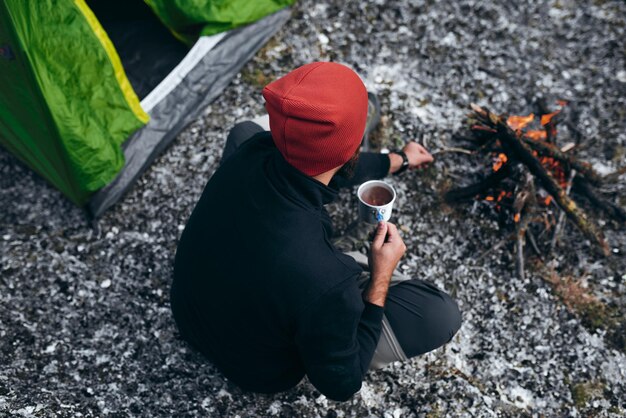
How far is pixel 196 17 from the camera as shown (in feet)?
12.9

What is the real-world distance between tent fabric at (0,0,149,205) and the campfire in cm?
222

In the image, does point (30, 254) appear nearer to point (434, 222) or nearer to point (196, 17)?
point (196, 17)

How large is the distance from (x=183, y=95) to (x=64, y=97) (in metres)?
0.92

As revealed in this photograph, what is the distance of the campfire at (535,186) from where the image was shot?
3484 millimetres

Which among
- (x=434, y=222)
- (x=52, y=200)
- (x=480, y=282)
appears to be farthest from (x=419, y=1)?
(x=52, y=200)

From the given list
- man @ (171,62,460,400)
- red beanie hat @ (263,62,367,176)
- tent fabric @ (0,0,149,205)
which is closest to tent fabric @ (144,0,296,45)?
tent fabric @ (0,0,149,205)

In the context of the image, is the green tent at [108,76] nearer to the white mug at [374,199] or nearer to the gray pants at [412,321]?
the white mug at [374,199]

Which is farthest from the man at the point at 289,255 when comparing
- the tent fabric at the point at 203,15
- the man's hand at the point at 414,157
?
the tent fabric at the point at 203,15

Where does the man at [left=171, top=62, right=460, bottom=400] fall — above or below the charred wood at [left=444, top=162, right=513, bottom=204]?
above

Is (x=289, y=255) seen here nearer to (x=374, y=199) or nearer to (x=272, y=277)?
(x=272, y=277)

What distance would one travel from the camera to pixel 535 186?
12.0 feet

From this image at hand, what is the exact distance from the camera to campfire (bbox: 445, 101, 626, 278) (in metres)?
3.48

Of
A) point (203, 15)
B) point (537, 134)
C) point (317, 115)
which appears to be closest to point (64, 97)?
point (203, 15)

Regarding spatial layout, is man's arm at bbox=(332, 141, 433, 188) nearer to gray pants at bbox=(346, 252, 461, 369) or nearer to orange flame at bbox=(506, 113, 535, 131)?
gray pants at bbox=(346, 252, 461, 369)
